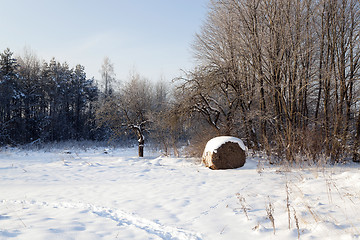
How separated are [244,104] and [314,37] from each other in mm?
4160

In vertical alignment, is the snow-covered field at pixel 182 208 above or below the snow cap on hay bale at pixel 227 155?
below

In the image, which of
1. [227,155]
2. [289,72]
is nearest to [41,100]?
[227,155]

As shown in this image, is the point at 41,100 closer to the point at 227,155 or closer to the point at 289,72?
the point at 227,155

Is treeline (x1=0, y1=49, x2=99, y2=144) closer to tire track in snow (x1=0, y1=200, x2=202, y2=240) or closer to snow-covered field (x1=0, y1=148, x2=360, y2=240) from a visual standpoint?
snow-covered field (x1=0, y1=148, x2=360, y2=240)

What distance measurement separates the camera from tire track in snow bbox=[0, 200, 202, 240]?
116 inches

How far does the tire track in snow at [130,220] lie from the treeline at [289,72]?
20.2 feet

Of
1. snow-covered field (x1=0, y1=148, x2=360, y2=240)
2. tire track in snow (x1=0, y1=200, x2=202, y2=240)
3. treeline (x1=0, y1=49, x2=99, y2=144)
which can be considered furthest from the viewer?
treeline (x1=0, y1=49, x2=99, y2=144)

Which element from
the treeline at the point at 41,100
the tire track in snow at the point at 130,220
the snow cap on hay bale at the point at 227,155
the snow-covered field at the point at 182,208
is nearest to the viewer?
the snow-covered field at the point at 182,208

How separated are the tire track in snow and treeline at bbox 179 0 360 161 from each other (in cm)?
616

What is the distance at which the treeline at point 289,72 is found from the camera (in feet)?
27.2

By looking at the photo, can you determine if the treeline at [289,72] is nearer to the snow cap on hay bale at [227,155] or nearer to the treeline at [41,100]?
the snow cap on hay bale at [227,155]

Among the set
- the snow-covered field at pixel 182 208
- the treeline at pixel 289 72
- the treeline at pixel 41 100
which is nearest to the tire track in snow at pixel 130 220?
the snow-covered field at pixel 182 208

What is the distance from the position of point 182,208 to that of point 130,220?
1041mm

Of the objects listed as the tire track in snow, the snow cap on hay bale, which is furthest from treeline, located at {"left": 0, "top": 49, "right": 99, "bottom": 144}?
the tire track in snow
